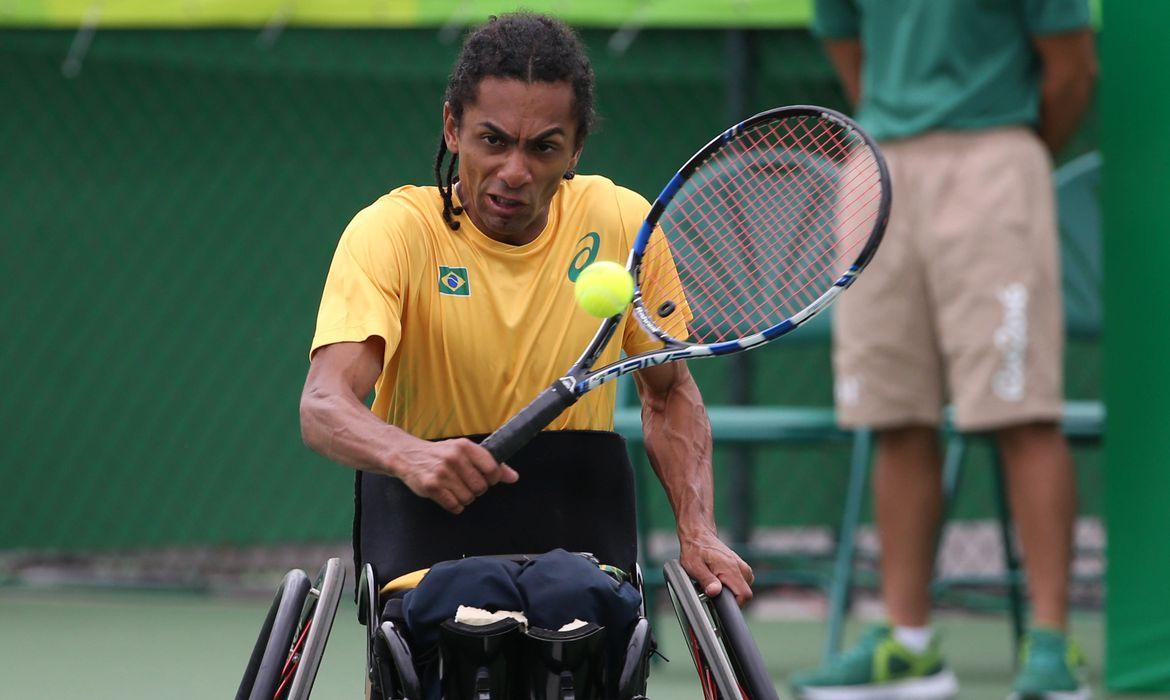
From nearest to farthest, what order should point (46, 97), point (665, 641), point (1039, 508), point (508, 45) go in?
1. point (508, 45)
2. point (1039, 508)
3. point (665, 641)
4. point (46, 97)

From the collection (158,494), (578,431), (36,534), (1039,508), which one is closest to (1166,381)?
(1039,508)

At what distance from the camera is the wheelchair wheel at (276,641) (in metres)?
2.05

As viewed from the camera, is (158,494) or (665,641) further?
(158,494)

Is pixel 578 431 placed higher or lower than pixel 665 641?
higher

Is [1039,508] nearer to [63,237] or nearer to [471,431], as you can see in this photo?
[471,431]

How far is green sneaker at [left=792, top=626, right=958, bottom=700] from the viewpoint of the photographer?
3867 mm

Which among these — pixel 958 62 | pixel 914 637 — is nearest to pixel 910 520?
pixel 914 637

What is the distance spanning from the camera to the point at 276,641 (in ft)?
6.84

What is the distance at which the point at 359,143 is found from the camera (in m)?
5.41

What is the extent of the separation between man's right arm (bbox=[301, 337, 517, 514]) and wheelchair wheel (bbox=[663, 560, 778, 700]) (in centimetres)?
28

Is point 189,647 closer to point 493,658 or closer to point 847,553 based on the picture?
point 847,553

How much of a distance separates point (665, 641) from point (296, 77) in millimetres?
2013

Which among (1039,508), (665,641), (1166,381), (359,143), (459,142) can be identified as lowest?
(665,641)

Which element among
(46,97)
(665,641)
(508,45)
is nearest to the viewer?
(508,45)
